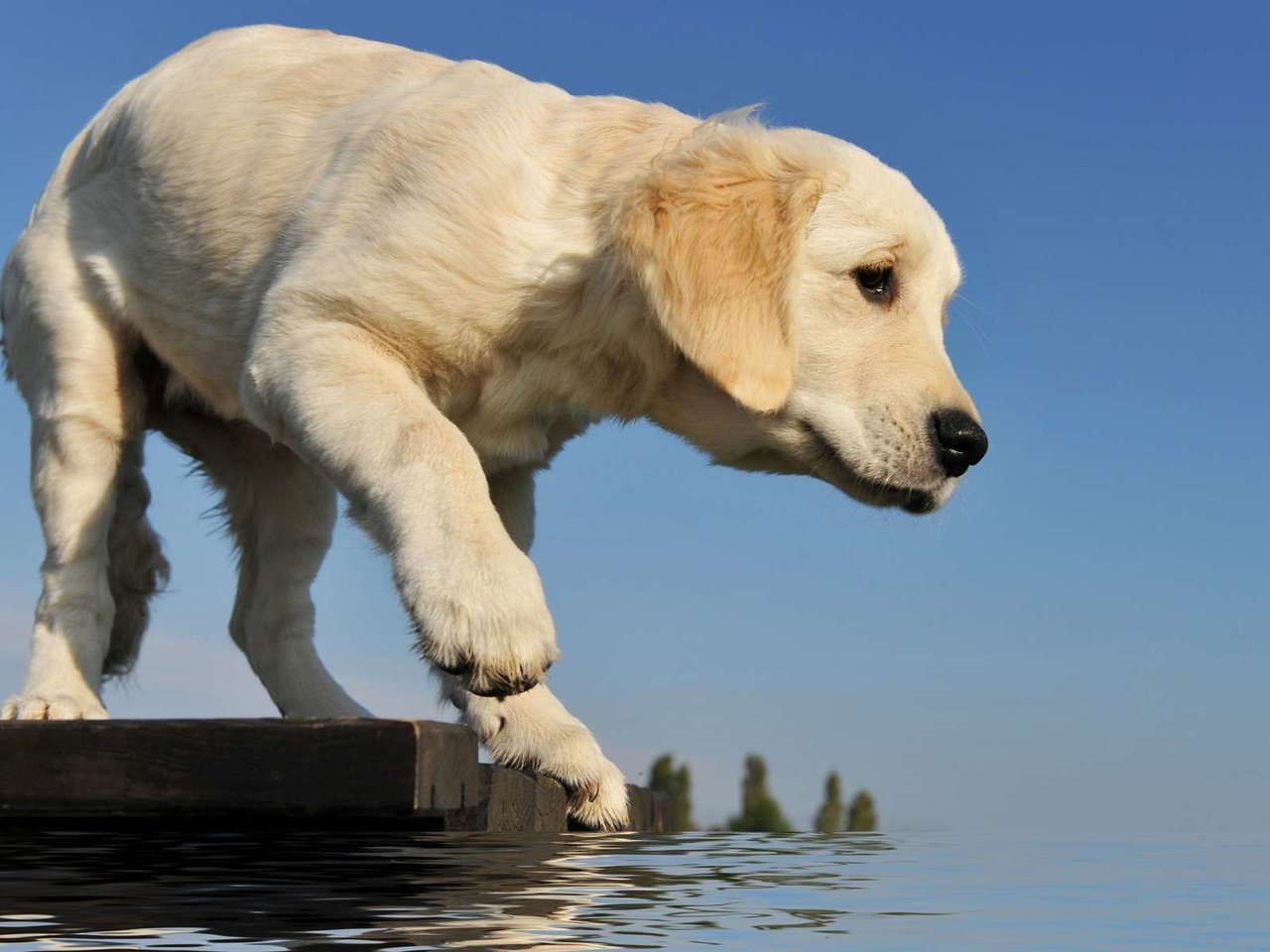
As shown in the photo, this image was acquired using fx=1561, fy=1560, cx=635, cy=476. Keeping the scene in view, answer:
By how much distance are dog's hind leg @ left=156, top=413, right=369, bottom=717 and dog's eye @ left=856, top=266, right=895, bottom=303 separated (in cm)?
262

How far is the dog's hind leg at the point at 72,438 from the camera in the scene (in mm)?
5234

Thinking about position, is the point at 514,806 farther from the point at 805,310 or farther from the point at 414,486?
the point at 805,310

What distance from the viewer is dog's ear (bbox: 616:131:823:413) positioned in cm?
416

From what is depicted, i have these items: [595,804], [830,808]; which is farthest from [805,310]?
[830,808]

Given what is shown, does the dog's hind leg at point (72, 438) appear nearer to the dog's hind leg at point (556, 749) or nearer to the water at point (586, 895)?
the dog's hind leg at point (556, 749)

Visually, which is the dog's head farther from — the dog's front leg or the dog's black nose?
the dog's front leg

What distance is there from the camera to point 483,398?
460 centimetres

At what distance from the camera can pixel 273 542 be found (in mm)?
6062

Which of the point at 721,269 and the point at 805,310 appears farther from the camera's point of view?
the point at 805,310

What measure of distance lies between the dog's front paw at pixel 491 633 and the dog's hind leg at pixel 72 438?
86.3 inches

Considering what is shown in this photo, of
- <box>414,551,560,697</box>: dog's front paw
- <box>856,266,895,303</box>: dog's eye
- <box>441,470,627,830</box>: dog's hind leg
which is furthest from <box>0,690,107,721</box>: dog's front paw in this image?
<box>856,266,895,303</box>: dog's eye

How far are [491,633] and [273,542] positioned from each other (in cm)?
293

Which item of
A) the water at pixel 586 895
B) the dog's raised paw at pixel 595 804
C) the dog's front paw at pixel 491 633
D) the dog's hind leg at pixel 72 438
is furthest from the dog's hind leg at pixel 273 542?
the dog's front paw at pixel 491 633

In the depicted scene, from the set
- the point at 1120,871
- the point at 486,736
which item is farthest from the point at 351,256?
the point at 1120,871
